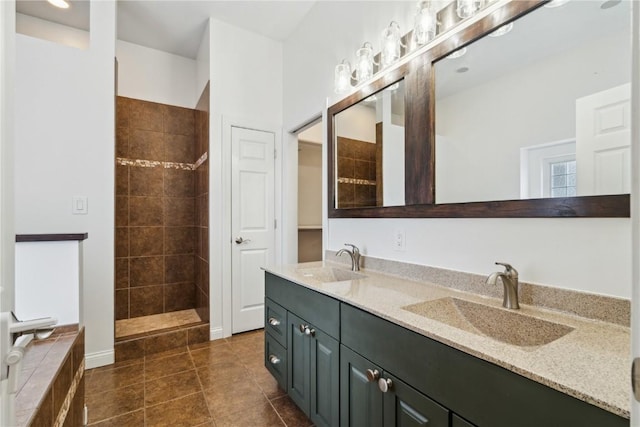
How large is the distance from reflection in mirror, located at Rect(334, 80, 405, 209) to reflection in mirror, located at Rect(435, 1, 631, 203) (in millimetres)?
289

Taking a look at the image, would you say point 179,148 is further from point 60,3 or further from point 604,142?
point 604,142

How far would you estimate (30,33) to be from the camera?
2682 millimetres

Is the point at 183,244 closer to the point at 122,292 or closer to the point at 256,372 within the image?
the point at 122,292

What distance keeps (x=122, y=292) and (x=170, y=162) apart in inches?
57.7

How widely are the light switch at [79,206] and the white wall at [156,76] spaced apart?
1417 millimetres

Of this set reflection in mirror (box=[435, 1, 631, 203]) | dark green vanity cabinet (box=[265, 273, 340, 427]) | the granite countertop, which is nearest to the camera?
the granite countertop

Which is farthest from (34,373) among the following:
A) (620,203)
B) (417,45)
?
(417,45)

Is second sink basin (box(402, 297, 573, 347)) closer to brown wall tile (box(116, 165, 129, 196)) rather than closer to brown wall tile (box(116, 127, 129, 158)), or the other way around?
brown wall tile (box(116, 165, 129, 196))

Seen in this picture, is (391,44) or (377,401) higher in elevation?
(391,44)

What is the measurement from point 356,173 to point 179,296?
253 cm

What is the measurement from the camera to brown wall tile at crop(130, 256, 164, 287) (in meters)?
3.11

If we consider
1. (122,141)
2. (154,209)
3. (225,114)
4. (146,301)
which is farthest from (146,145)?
(146,301)

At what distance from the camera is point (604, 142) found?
0.98 meters

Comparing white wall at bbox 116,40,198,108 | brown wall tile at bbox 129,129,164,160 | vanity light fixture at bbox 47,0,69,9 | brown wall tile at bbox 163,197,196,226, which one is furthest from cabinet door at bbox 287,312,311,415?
vanity light fixture at bbox 47,0,69,9
